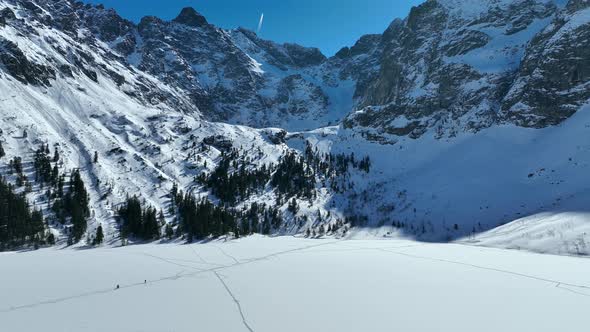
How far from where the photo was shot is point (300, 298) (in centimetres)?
2297

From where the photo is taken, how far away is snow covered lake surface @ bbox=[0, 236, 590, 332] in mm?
18047

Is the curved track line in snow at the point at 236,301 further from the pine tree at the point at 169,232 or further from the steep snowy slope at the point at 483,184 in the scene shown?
the pine tree at the point at 169,232

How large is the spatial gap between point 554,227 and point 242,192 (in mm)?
112865

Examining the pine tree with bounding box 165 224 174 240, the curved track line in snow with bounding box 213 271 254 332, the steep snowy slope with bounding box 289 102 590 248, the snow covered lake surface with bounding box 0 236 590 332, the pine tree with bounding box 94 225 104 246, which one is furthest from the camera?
the steep snowy slope with bounding box 289 102 590 248

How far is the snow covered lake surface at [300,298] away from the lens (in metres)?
18.0

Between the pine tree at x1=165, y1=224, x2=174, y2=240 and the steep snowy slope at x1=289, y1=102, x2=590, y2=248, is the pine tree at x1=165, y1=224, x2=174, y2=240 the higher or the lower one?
the lower one

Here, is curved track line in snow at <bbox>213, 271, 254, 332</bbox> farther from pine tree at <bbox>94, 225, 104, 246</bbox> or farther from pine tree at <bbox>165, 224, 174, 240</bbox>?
pine tree at <bbox>165, 224, 174, 240</bbox>

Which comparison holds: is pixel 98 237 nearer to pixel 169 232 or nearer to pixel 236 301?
pixel 169 232

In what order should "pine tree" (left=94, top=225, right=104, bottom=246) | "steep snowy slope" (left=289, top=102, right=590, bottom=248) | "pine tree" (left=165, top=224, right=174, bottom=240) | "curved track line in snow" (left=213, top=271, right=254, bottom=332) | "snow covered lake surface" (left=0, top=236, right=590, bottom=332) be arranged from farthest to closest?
"steep snowy slope" (left=289, top=102, right=590, bottom=248) < "pine tree" (left=165, top=224, right=174, bottom=240) < "pine tree" (left=94, top=225, right=104, bottom=246) < "snow covered lake surface" (left=0, top=236, right=590, bottom=332) < "curved track line in snow" (left=213, top=271, right=254, bottom=332)

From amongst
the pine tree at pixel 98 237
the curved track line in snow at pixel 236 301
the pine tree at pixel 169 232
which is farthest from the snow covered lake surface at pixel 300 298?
the pine tree at pixel 169 232

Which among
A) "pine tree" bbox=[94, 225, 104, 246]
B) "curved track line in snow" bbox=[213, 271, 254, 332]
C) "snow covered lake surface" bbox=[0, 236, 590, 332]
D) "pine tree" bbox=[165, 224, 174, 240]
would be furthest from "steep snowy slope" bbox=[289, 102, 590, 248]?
"pine tree" bbox=[94, 225, 104, 246]

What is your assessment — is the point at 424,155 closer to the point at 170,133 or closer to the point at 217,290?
the point at 170,133

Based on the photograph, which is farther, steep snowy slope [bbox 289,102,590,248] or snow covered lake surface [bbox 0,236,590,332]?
steep snowy slope [bbox 289,102,590,248]

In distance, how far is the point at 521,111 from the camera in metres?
171
